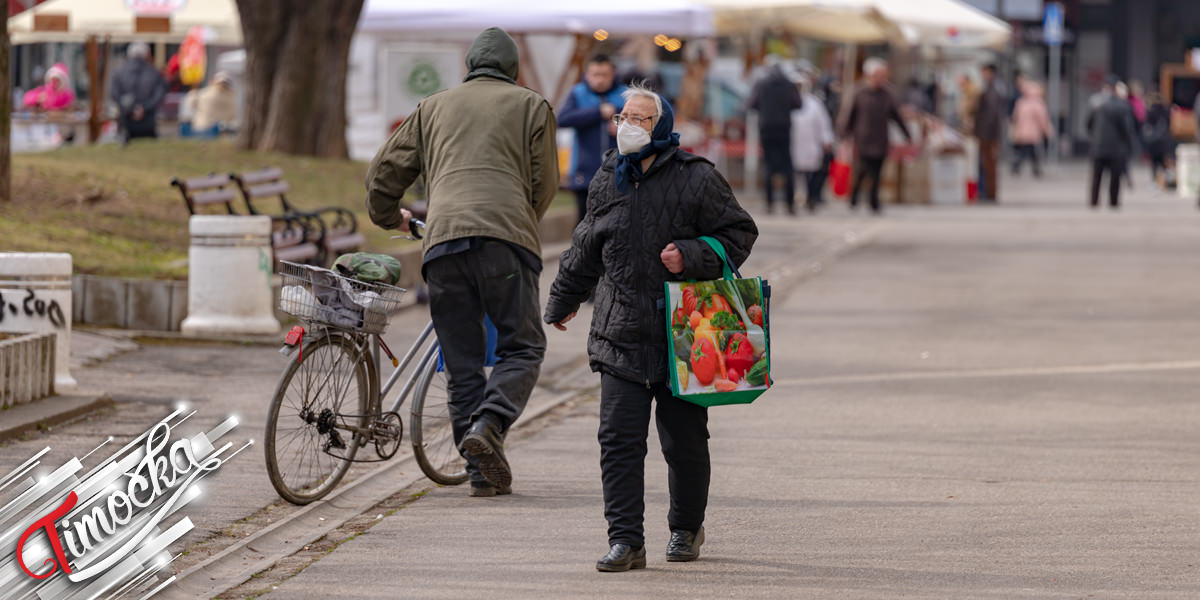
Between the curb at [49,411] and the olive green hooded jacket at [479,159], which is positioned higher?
the olive green hooded jacket at [479,159]

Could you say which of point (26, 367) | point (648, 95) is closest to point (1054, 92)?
point (26, 367)

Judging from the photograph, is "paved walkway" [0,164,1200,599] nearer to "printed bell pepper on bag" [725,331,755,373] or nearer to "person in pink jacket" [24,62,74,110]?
"printed bell pepper on bag" [725,331,755,373]

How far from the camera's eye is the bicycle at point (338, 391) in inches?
276

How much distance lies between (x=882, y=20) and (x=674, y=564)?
19.8 meters

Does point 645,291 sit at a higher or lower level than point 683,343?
higher

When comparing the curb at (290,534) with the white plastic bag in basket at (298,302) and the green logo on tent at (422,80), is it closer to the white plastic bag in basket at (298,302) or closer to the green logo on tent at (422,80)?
the white plastic bag in basket at (298,302)

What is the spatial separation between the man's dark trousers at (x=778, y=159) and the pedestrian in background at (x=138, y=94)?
8.61 meters

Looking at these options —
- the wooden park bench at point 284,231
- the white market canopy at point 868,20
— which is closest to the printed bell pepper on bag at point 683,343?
the wooden park bench at point 284,231

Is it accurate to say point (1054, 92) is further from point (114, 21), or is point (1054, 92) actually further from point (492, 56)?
point (492, 56)

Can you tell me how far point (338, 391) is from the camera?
7.25 metres

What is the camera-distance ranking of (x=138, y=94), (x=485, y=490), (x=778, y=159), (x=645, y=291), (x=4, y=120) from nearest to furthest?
(x=645, y=291) → (x=485, y=490) → (x=4, y=120) → (x=778, y=159) → (x=138, y=94)

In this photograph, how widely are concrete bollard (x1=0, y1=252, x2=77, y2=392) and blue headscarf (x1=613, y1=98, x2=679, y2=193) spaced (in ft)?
12.8

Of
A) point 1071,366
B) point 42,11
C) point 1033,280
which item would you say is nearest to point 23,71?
point 42,11

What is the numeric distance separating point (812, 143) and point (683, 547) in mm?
18797
